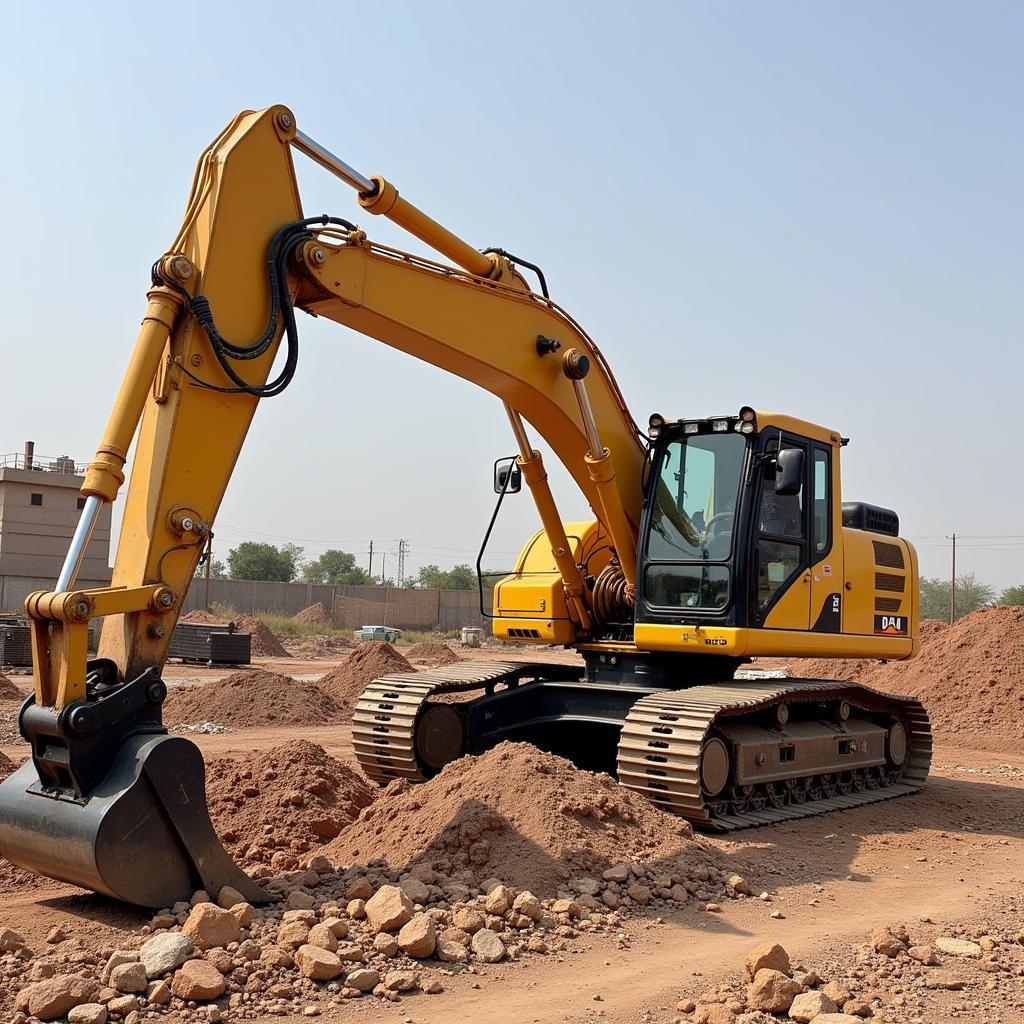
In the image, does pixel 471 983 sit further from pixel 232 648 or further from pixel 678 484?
pixel 232 648

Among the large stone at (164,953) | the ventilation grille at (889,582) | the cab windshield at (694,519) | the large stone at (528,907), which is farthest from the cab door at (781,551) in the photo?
the large stone at (164,953)

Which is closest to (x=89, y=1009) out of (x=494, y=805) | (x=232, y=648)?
(x=494, y=805)

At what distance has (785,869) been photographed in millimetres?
7910

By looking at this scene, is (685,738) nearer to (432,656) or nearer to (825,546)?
(825,546)

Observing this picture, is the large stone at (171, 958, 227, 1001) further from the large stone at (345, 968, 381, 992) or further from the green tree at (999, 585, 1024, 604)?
the green tree at (999, 585, 1024, 604)

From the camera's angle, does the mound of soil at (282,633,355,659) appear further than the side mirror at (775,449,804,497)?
Yes

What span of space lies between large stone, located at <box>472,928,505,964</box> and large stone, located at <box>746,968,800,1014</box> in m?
1.23

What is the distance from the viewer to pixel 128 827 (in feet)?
18.6

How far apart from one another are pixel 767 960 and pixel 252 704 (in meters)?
12.9

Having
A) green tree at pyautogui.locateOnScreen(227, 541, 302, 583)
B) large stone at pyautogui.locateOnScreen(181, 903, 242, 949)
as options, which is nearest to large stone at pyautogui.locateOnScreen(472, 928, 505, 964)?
large stone at pyautogui.locateOnScreen(181, 903, 242, 949)

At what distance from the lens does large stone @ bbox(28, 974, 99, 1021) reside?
4668 millimetres

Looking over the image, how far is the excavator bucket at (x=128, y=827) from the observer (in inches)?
220

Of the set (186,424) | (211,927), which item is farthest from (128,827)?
(186,424)

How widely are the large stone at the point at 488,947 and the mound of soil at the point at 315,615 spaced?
46.6 meters
